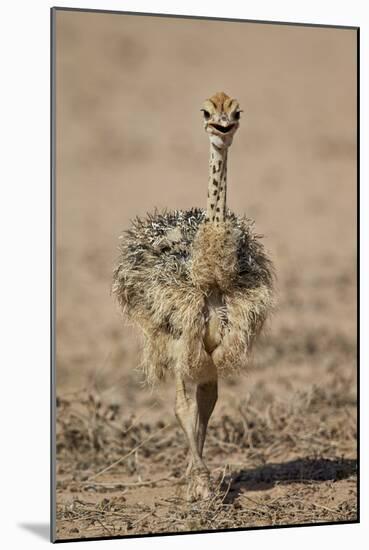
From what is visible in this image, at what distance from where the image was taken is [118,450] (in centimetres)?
651

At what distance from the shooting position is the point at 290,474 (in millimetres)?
6070

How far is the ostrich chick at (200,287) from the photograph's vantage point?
199 inches

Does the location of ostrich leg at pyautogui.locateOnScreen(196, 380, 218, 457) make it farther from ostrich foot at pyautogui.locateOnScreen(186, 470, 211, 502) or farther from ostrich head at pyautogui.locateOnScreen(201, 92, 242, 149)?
ostrich head at pyautogui.locateOnScreen(201, 92, 242, 149)

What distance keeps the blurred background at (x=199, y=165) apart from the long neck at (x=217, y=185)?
270 centimetres

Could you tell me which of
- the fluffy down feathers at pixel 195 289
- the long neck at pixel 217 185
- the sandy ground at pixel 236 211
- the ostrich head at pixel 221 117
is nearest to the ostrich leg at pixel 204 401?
the fluffy down feathers at pixel 195 289

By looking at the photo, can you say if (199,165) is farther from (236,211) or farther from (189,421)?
(189,421)

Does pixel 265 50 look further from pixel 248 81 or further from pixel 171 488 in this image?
pixel 171 488

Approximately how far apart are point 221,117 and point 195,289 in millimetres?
645

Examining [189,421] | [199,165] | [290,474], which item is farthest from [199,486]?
[199,165]

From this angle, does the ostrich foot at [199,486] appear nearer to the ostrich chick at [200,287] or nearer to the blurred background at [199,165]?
the ostrich chick at [200,287]

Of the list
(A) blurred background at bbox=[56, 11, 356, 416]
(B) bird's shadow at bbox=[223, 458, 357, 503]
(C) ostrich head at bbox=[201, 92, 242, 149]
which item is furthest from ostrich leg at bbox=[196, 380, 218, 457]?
(A) blurred background at bbox=[56, 11, 356, 416]

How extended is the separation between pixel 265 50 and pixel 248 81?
15.7 inches

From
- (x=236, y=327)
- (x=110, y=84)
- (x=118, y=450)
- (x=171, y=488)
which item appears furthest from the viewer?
(x=110, y=84)

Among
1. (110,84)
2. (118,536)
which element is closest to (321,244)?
(110,84)
